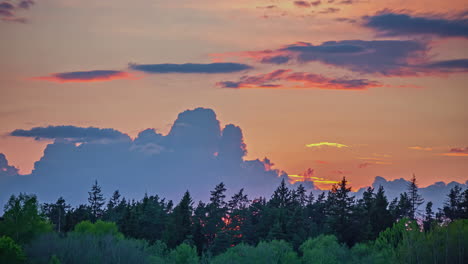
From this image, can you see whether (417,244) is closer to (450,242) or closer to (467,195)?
(450,242)

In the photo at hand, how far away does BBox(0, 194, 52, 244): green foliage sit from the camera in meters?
109

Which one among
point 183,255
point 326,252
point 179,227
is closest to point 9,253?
point 183,255

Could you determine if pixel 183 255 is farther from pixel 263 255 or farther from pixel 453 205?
pixel 453 205

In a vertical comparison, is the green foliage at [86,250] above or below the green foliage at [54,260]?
above

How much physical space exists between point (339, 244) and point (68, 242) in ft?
145

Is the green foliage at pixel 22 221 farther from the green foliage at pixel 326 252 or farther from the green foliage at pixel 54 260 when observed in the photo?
the green foliage at pixel 326 252

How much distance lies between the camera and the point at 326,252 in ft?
351

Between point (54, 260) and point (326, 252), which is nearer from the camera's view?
point (54, 260)

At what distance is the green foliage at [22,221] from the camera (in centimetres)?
10900

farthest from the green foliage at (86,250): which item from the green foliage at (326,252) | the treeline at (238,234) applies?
the green foliage at (326,252)

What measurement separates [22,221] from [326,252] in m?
49.4

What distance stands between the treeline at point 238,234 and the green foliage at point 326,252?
0.16 m

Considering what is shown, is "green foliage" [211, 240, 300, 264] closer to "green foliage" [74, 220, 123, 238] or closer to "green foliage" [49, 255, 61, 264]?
"green foliage" [74, 220, 123, 238]

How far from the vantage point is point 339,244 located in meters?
114
